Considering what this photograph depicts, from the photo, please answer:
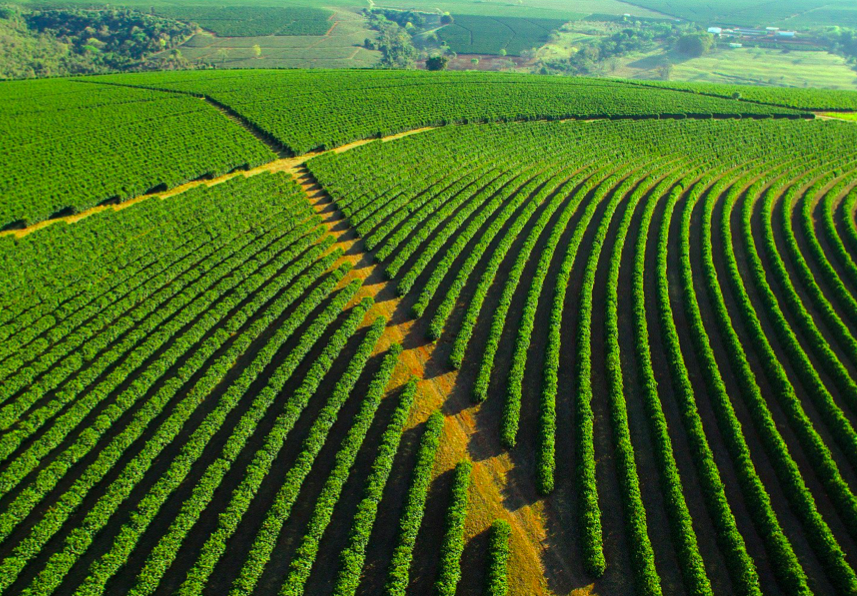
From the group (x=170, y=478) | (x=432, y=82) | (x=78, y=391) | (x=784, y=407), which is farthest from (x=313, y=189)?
(x=432, y=82)

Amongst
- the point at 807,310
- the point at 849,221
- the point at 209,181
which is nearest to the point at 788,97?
the point at 849,221

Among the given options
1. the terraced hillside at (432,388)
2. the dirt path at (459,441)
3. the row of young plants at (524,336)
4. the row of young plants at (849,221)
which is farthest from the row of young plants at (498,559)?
the row of young plants at (849,221)

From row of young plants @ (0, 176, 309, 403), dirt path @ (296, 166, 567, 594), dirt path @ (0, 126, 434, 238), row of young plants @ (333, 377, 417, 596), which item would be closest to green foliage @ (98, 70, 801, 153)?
dirt path @ (0, 126, 434, 238)

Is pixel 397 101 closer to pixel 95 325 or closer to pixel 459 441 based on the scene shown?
pixel 95 325

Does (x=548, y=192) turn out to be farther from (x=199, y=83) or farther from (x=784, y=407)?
(x=199, y=83)

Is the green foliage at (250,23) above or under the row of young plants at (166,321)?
above

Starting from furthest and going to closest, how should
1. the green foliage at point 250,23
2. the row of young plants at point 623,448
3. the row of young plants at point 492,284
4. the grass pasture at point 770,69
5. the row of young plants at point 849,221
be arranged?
the green foliage at point 250,23 → the grass pasture at point 770,69 → the row of young plants at point 849,221 → the row of young plants at point 492,284 → the row of young plants at point 623,448

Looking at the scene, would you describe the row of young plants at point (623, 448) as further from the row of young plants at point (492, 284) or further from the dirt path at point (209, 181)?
the dirt path at point (209, 181)

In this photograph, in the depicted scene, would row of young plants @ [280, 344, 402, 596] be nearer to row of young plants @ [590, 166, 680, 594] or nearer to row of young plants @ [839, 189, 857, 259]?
row of young plants @ [590, 166, 680, 594]
